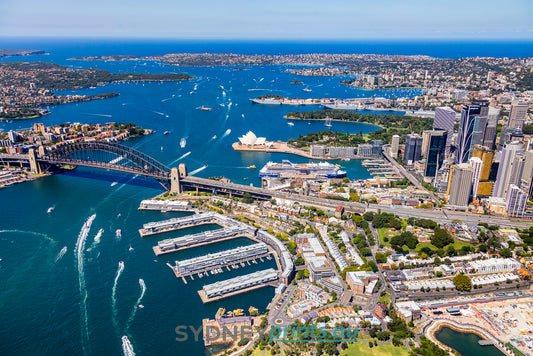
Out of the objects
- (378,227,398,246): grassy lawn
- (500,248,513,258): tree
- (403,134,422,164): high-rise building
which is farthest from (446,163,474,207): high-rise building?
(403,134,422,164): high-rise building

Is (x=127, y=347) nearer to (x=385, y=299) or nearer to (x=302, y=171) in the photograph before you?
(x=385, y=299)

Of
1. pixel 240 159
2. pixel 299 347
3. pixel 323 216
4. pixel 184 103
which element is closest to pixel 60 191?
pixel 240 159

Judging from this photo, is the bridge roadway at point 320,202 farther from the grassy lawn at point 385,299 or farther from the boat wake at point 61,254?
the boat wake at point 61,254

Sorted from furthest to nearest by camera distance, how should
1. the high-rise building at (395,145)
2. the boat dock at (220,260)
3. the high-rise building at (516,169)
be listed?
the high-rise building at (395,145) < the high-rise building at (516,169) < the boat dock at (220,260)

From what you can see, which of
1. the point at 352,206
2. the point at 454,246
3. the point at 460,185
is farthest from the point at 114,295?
the point at 460,185

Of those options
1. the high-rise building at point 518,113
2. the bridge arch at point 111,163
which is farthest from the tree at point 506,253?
the bridge arch at point 111,163

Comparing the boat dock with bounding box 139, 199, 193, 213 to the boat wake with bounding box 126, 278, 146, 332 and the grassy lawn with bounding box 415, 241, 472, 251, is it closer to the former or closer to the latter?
the boat wake with bounding box 126, 278, 146, 332

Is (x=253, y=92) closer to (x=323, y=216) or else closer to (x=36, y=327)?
(x=323, y=216)
